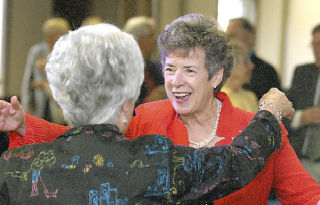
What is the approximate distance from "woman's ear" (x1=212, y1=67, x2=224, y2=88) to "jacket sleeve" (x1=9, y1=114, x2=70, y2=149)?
27.6 inches

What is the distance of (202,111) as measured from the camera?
2.07 metres

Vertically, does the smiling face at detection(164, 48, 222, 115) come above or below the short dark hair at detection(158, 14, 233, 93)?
below

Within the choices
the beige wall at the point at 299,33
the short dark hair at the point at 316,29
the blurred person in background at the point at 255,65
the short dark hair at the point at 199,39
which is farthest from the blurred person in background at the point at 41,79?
the short dark hair at the point at 316,29

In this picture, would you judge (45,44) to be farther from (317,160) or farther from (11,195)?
(317,160)

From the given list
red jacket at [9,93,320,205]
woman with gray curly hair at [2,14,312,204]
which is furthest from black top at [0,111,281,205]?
woman with gray curly hair at [2,14,312,204]

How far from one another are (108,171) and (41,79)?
141 centimetres

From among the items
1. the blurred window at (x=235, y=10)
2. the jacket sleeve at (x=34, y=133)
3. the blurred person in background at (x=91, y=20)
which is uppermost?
the blurred window at (x=235, y=10)

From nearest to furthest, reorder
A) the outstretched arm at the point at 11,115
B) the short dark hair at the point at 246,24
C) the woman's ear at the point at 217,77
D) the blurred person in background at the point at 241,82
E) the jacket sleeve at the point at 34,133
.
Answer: the outstretched arm at the point at 11,115, the jacket sleeve at the point at 34,133, the woman's ear at the point at 217,77, the blurred person in background at the point at 241,82, the short dark hair at the point at 246,24

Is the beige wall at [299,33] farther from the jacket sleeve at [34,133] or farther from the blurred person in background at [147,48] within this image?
the jacket sleeve at [34,133]

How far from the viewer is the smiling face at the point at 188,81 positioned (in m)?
1.97

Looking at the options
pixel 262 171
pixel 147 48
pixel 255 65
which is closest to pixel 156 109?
pixel 147 48

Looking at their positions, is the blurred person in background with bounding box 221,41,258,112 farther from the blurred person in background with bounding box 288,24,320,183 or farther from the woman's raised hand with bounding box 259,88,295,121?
the woman's raised hand with bounding box 259,88,295,121

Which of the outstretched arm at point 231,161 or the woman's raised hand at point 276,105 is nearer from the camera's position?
the outstretched arm at point 231,161

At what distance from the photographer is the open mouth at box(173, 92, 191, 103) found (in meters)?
2.01
